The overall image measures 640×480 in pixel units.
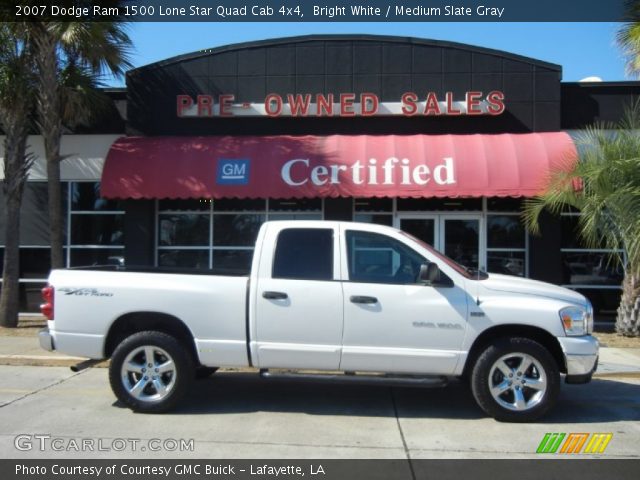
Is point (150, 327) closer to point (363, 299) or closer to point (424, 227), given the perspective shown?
point (363, 299)

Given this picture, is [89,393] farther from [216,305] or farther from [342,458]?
[342,458]

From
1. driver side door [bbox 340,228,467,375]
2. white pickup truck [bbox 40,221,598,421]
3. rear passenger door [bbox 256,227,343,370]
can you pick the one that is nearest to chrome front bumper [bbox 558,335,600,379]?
white pickup truck [bbox 40,221,598,421]

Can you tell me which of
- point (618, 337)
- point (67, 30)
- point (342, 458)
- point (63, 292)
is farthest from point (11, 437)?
point (618, 337)

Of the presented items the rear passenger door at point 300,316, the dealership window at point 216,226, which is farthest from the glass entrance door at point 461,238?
the rear passenger door at point 300,316

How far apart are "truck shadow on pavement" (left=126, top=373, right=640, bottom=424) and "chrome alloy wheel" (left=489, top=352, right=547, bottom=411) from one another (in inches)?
16.2

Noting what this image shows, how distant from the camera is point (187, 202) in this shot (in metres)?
14.0

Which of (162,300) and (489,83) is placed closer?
(162,300)

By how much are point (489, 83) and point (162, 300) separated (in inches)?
381

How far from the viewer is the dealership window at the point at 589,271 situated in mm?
13164

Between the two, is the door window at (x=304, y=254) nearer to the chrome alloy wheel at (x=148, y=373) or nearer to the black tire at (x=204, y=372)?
the chrome alloy wheel at (x=148, y=373)

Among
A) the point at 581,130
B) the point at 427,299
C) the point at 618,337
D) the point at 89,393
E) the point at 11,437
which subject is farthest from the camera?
the point at 581,130

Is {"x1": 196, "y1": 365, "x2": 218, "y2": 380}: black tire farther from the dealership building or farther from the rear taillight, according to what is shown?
the dealership building

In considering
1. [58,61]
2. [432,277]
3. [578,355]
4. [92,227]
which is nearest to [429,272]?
[432,277]

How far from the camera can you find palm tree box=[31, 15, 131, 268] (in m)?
11.5
